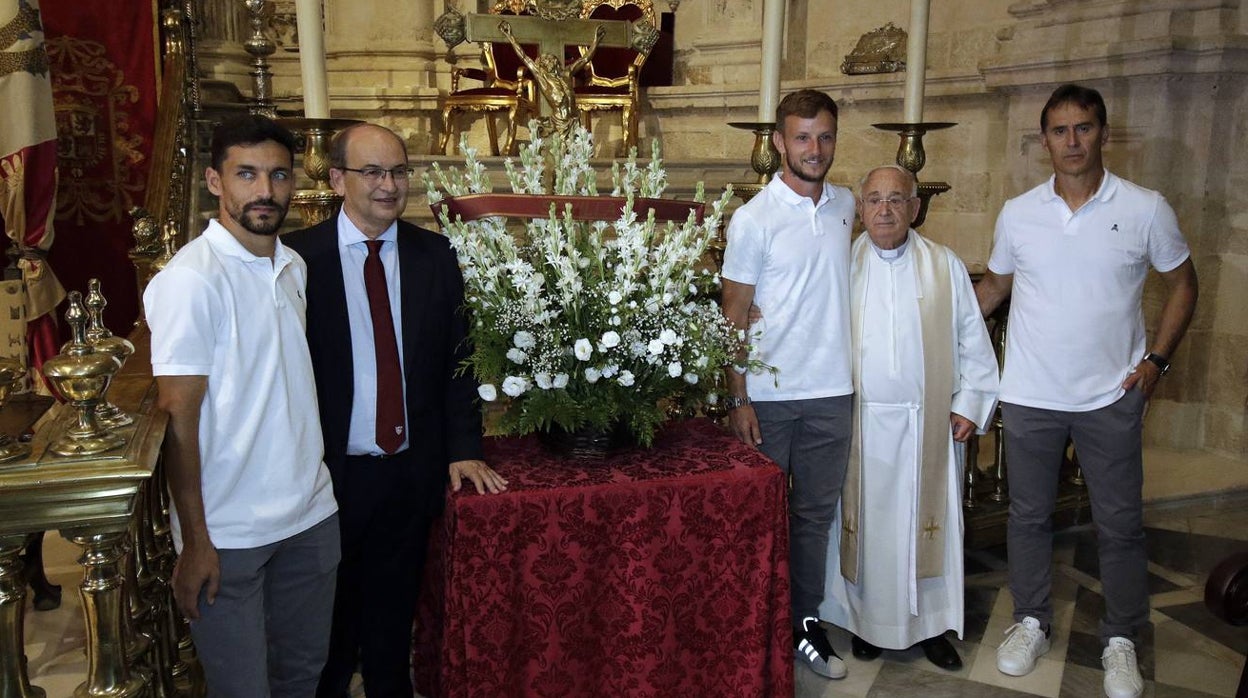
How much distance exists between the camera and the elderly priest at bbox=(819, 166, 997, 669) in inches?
127

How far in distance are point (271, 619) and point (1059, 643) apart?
2.65 m

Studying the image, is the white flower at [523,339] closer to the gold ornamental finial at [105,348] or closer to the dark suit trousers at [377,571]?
the dark suit trousers at [377,571]

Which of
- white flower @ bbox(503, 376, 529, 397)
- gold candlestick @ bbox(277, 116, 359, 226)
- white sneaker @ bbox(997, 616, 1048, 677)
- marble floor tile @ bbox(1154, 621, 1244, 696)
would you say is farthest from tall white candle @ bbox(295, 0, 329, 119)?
marble floor tile @ bbox(1154, 621, 1244, 696)

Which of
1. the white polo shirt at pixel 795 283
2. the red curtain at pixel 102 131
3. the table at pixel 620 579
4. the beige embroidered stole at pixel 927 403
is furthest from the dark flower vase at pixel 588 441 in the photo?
the red curtain at pixel 102 131

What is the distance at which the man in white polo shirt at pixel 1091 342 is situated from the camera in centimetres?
315

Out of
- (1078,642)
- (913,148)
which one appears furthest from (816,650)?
(913,148)

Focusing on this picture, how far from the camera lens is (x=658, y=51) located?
7895 mm

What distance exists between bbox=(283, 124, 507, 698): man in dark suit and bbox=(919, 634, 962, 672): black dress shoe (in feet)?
5.64

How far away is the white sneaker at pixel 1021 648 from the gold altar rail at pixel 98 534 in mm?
→ 2559

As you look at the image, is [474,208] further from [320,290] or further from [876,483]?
[876,483]

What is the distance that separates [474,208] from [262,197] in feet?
2.00

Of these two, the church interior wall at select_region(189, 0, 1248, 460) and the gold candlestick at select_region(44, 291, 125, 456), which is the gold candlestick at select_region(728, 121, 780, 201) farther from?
the church interior wall at select_region(189, 0, 1248, 460)

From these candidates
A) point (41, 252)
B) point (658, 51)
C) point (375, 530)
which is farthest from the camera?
point (658, 51)

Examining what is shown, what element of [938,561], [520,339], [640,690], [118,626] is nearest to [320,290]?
[520,339]
